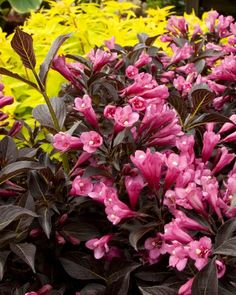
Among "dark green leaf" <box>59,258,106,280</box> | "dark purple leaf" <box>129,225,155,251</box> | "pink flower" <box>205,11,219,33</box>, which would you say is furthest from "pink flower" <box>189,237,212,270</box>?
"pink flower" <box>205,11,219,33</box>

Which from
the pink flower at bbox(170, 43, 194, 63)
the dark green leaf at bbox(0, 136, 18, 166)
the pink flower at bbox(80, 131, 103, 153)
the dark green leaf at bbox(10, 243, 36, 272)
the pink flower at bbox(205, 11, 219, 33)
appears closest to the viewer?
the dark green leaf at bbox(10, 243, 36, 272)

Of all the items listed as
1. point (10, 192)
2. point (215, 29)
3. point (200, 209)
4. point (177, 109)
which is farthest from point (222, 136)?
point (215, 29)

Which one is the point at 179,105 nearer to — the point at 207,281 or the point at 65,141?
the point at 65,141

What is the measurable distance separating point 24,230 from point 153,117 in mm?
364

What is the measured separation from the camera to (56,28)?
2.39 metres

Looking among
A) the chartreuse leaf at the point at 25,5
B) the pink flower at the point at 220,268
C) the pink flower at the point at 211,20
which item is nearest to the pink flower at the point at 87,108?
the pink flower at the point at 220,268

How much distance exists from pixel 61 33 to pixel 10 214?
143 cm

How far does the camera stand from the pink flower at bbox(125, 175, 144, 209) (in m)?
1.08

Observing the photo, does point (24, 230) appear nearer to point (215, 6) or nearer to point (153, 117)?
point (153, 117)

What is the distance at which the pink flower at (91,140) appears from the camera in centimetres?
110

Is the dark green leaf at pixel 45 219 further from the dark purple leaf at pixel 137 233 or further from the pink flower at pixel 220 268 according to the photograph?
the pink flower at pixel 220 268

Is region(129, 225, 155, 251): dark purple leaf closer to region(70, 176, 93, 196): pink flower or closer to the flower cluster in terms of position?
the flower cluster

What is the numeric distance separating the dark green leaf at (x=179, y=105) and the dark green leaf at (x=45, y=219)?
42 centimetres

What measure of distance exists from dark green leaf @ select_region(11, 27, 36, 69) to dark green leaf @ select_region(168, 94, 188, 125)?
35cm
